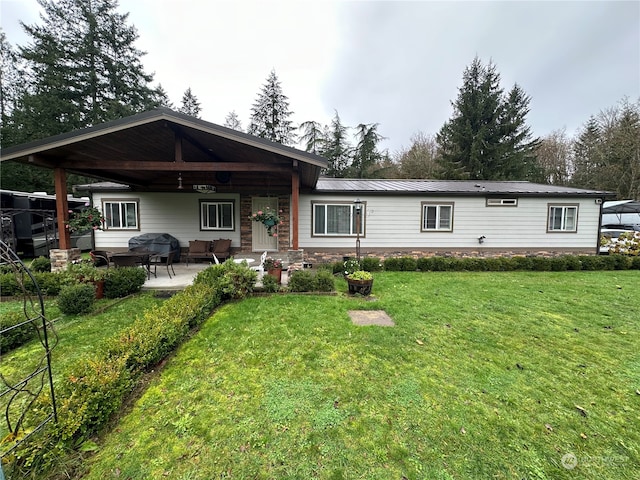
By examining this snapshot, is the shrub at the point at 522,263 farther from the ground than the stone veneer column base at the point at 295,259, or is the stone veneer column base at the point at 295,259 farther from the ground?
the stone veneer column base at the point at 295,259

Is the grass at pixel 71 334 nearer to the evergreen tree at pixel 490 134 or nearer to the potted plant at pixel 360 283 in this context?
the potted plant at pixel 360 283

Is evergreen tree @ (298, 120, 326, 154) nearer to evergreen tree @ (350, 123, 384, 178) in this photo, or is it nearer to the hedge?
evergreen tree @ (350, 123, 384, 178)

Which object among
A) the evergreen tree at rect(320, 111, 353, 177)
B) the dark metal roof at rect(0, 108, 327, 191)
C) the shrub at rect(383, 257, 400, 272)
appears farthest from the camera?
the evergreen tree at rect(320, 111, 353, 177)

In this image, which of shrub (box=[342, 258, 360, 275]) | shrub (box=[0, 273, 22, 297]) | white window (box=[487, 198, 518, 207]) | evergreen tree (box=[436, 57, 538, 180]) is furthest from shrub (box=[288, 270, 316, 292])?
evergreen tree (box=[436, 57, 538, 180])

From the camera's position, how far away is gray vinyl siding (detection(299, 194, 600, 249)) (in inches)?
372

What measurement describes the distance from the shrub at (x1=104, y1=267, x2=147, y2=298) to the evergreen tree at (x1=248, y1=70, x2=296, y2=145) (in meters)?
18.2

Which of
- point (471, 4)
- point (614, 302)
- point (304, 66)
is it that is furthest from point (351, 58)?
point (614, 302)

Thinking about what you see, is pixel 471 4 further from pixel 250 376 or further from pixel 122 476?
pixel 122 476

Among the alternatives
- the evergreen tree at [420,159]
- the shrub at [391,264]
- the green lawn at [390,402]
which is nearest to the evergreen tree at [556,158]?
the evergreen tree at [420,159]

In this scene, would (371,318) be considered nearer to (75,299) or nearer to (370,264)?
(370,264)

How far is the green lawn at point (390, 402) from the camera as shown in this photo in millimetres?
1840

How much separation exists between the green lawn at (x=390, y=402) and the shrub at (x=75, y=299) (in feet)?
7.59

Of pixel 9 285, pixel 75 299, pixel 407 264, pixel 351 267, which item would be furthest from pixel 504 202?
pixel 9 285

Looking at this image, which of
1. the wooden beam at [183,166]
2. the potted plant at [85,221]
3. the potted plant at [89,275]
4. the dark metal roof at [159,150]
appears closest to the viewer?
the potted plant at [89,275]
